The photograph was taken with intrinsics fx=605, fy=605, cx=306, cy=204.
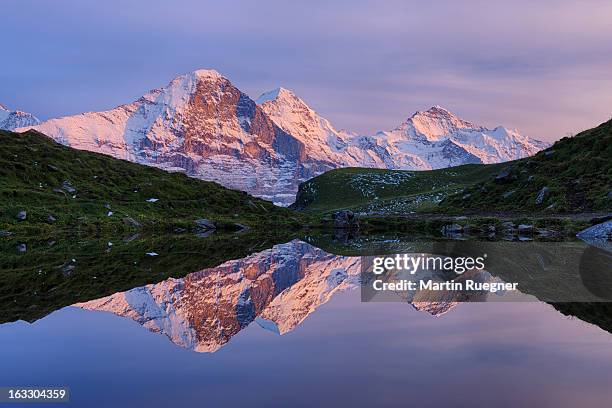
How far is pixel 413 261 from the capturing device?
38188mm

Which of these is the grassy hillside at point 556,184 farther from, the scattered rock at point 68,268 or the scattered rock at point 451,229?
the scattered rock at point 68,268

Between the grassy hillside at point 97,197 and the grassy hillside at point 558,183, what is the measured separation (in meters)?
33.8

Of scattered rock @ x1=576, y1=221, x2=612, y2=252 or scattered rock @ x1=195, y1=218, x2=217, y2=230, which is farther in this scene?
scattered rock @ x1=195, y1=218, x2=217, y2=230

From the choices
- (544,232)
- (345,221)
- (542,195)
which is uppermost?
(542,195)

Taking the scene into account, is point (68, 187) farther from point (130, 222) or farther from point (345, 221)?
point (345, 221)

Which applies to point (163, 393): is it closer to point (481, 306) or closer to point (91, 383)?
point (91, 383)

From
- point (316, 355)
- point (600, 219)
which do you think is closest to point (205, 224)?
point (600, 219)

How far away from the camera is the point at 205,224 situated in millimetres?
92125

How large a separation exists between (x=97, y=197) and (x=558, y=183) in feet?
230

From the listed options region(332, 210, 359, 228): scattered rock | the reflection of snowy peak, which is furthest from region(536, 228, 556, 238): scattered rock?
region(332, 210, 359, 228): scattered rock

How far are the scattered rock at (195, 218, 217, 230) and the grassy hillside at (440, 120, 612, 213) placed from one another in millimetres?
40047

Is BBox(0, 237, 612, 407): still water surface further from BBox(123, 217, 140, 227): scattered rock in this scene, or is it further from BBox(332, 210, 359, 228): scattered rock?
BBox(332, 210, 359, 228): scattered rock

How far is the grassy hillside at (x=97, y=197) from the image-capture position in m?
80.4

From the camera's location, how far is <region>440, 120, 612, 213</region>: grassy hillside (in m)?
79.1
